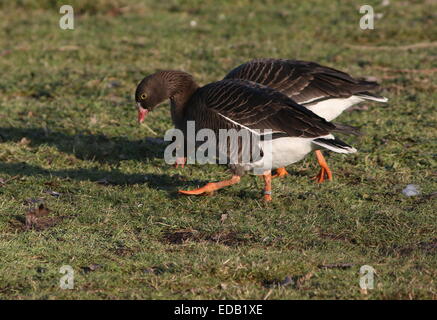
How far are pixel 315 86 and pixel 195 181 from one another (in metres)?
1.84

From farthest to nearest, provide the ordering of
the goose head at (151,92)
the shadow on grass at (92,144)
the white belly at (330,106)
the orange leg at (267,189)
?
the shadow on grass at (92,144) < the white belly at (330,106) < the goose head at (151,92) < the orange leg at (267,189)

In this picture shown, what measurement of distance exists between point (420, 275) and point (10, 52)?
425 inches

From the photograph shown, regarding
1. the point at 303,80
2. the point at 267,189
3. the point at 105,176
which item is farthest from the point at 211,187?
the point at 303,80

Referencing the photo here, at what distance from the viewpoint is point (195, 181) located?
8602 millimetres

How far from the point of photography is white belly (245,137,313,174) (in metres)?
7.38

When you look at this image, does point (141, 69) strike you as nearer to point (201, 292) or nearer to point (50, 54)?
point (50, 54)

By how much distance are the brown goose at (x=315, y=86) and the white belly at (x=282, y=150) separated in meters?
1.07

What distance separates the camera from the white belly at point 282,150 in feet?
24.2

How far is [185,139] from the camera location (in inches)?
327

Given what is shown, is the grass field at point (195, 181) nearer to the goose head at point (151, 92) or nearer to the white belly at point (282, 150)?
the white belly at point (282, 150)

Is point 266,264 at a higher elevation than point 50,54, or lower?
lower

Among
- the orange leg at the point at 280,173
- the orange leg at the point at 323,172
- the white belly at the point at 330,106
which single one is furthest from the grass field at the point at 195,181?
the white belly at the point at 330,106
